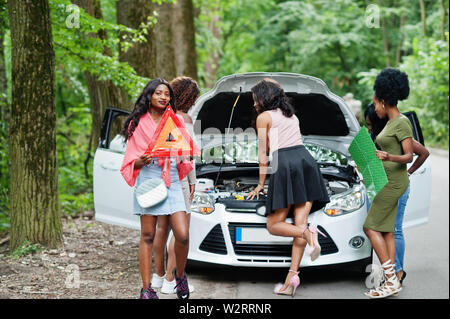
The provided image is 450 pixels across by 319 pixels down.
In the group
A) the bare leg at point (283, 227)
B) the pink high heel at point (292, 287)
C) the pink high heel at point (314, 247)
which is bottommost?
the pink high heel at point (292, 287)

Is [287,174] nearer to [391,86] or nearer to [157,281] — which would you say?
[391,86]

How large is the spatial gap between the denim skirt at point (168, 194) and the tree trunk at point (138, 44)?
5428 mm

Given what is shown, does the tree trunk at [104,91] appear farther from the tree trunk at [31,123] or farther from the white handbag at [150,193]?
the white handbag at [150,193]

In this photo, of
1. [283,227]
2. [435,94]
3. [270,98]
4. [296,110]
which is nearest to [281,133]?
[270,98]

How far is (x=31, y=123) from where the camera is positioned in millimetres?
6203

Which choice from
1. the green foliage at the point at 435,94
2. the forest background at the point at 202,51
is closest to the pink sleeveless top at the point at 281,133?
the forest background at the point at 202,51

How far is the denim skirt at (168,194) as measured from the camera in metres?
4.71

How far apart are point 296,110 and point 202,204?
2.03 meters

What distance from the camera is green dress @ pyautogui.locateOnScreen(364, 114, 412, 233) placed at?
5.32 m

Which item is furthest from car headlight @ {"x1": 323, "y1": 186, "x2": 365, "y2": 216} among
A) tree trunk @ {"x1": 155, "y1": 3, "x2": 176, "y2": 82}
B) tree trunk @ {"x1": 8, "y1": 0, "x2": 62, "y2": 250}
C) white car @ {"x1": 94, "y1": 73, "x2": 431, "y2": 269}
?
tree trunk @ {"x1": 155, "y1": 3, "x2": 176, "y2": 82}

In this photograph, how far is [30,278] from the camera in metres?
5.65

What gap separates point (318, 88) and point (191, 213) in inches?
85.3

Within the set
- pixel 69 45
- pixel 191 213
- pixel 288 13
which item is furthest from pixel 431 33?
pixel 191 213
